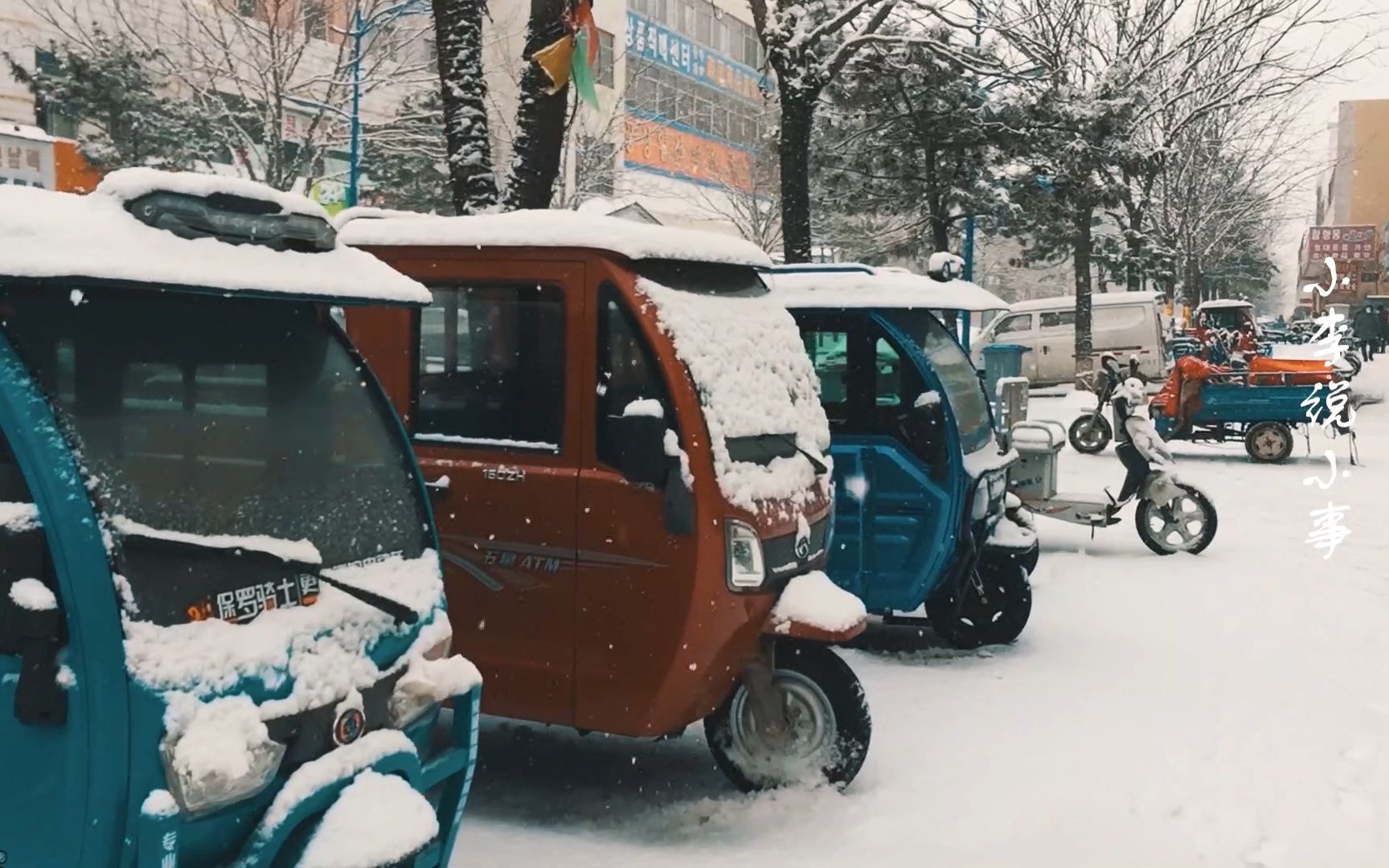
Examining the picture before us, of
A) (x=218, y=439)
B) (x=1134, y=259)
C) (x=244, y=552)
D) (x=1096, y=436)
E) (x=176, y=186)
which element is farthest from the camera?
(x=1134, y=259)

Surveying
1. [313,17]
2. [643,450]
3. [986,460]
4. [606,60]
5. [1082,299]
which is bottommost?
[986,460]

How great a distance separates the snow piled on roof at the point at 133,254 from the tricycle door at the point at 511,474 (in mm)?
1695

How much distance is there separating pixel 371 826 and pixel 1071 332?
28670 millimetres

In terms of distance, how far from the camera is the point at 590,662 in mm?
4910

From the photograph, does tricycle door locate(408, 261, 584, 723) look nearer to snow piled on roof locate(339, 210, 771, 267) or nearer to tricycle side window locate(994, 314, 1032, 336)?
snow piled on roof locate(339, 210, 771, 267)

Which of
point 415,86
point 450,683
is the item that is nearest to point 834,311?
point 450,683

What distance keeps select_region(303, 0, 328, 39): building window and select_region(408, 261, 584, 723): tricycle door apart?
18942mm

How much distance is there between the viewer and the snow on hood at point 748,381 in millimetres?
4848

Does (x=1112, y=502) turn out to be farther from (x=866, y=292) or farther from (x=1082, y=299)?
(x=1082, y=299)

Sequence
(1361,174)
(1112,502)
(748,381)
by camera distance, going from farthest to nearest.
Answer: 1. (1361,174)
2. (1112,502)
3. (748,381)

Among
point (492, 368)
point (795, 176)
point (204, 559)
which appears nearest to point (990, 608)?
point (492, 368)

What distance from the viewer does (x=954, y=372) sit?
24.9 feet

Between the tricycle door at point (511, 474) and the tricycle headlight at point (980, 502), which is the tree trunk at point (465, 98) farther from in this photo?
the tricycle headlight at point (980, 502)

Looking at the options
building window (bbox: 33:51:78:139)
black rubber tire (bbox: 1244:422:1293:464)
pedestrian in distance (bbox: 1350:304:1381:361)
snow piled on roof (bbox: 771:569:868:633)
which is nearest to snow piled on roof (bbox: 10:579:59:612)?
snow piled on roof (bbox: 771:569:868:633)
